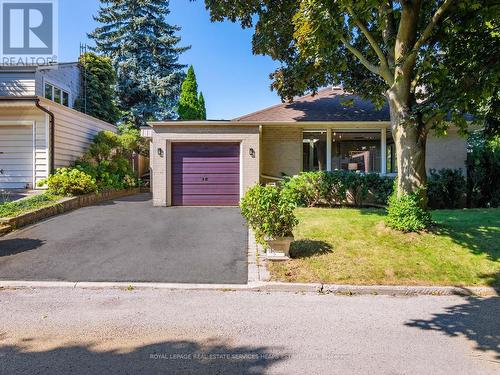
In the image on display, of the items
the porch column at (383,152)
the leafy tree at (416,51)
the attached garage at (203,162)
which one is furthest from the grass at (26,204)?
the porch column at (383,152)

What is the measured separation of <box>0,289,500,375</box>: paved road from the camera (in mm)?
3309

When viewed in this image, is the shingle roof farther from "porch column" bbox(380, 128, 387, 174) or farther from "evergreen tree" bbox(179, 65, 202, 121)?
"evergreen tree" bbox(179, 65, 202, 121)

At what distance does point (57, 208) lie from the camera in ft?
35.2

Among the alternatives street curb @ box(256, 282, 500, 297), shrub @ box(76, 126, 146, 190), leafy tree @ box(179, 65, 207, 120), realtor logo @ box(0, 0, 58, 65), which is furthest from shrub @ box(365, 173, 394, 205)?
realtor logo @ box(0, 0, 58, 65)

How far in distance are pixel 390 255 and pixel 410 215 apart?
133 cm

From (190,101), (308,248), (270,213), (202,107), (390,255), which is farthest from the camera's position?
(202,107)

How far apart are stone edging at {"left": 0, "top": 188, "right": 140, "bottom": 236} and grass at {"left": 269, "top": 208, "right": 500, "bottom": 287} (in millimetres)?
6730

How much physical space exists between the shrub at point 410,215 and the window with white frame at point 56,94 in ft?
58.1

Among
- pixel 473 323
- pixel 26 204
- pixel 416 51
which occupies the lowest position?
pixel 473 323

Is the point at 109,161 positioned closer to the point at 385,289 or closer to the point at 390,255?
the point at 390,255

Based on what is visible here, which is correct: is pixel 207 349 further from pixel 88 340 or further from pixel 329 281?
pixel 329 281

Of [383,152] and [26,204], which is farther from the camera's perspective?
[383,152]

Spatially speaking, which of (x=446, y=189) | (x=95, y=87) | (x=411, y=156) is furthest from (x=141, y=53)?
(x=411, y=156)

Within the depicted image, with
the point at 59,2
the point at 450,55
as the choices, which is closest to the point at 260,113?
the point at 450,55
